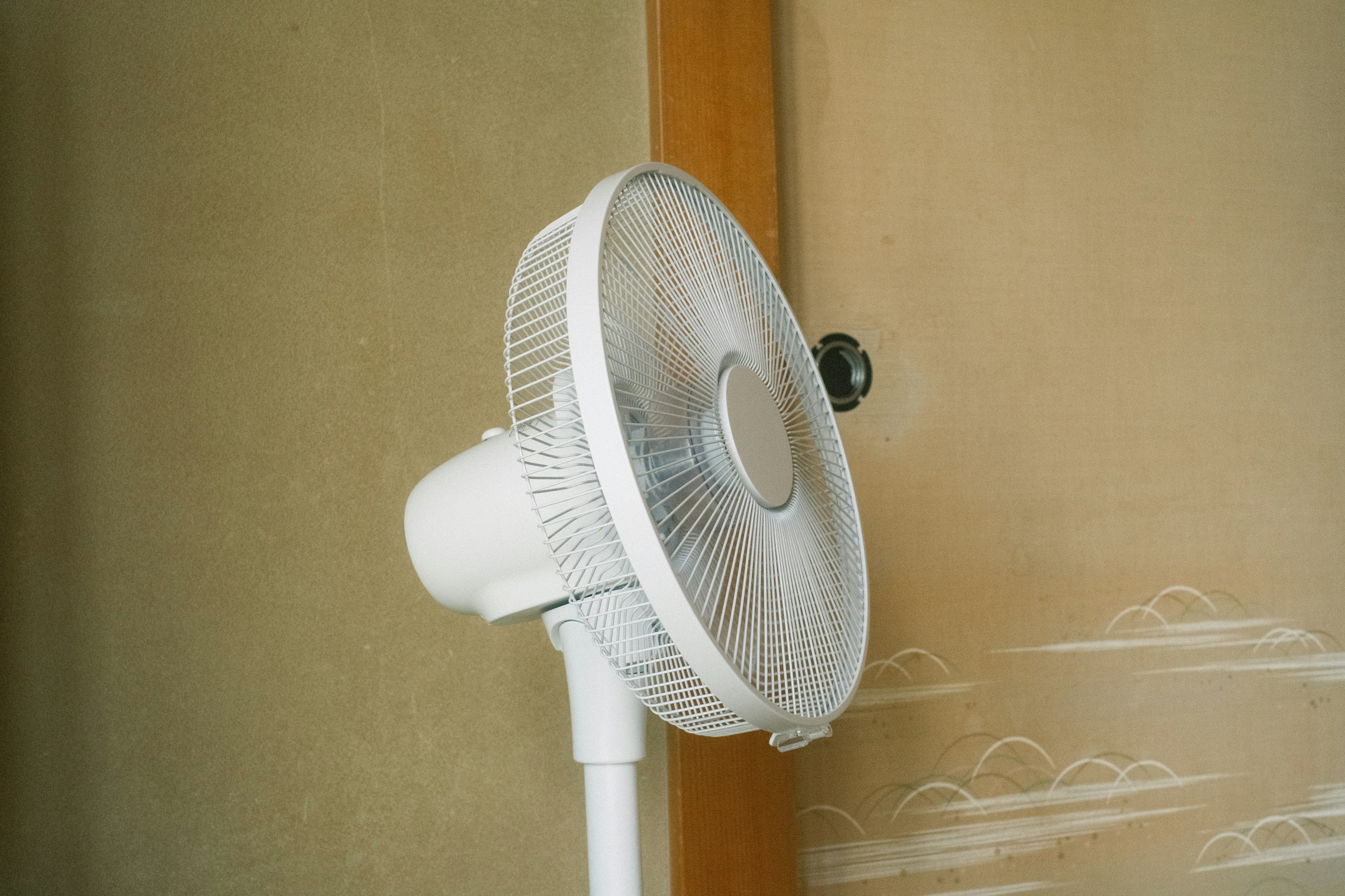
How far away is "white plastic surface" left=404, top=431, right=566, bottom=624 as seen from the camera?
68 centimetres

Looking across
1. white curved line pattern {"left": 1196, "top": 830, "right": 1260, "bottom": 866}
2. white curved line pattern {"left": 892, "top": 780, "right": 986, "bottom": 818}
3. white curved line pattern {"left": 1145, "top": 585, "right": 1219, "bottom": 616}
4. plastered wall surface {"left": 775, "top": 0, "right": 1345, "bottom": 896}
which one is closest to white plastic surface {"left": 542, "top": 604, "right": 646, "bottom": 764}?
plastered wall surface {"left": 775, "top": 0, "right": 1345, "bottom": 896}

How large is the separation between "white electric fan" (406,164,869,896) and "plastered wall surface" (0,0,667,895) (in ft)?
1.33

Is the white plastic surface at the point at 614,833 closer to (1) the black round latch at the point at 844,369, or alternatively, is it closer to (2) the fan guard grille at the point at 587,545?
(2) the fan guard grille at the point at 587,545

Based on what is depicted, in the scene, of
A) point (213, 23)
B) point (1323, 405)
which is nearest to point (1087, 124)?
point (1323, 405)

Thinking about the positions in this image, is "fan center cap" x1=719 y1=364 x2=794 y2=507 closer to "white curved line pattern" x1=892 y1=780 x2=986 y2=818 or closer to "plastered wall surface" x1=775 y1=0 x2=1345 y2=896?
"plastered wall surface" x1=775 y1=0 x2=1345 y2=896

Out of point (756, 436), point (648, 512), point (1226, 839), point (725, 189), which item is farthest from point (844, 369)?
point (1226, 839)

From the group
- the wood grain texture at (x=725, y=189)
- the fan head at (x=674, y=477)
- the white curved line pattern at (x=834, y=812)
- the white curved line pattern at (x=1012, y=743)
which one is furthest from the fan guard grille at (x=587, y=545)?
the white curved line pattern at (x=1012, y=743)

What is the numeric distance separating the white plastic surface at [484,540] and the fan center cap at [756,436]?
153mm

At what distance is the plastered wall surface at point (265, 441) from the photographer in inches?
40.7

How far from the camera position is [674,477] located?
599 millimetres

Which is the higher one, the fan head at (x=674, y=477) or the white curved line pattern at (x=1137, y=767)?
the fan head at (x=674, y=477)

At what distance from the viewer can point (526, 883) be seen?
1148mm

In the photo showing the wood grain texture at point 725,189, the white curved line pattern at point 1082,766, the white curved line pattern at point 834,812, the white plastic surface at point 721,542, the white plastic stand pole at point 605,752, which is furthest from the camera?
the white curved line pattern at point 1082,766

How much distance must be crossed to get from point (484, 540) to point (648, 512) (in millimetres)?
204
